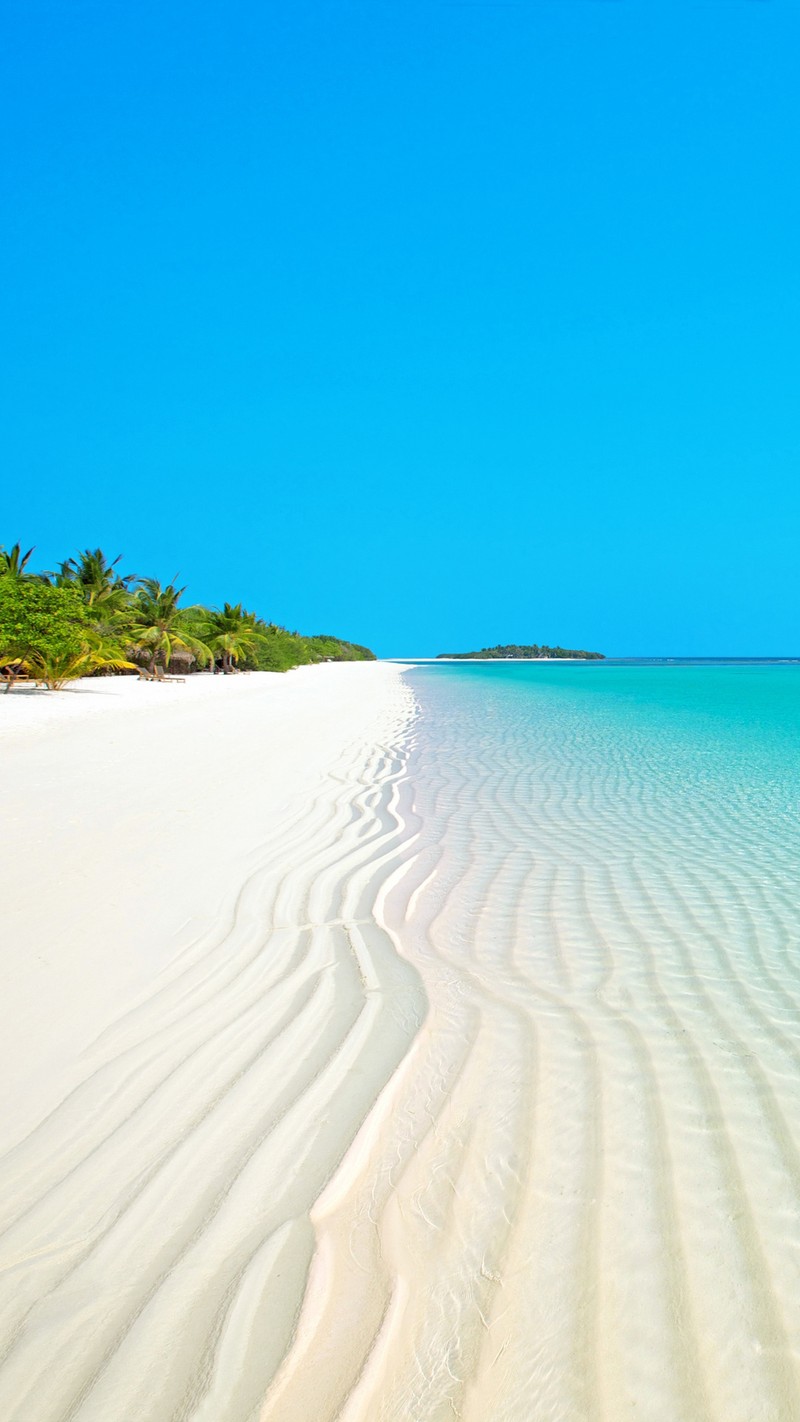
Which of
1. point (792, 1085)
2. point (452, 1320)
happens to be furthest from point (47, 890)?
point (792, 1085)

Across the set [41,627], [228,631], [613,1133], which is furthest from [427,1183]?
[228,631]

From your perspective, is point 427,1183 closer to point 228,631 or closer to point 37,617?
point 37,617

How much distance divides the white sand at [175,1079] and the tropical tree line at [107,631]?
16.7m

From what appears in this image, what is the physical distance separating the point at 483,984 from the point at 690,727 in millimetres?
14718

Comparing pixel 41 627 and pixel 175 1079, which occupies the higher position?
pixel 41 627

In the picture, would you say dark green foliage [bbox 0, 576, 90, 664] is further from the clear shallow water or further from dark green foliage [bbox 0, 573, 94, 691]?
the clear shallow water

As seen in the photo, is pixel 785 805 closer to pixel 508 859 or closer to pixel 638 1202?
pixel 508 859

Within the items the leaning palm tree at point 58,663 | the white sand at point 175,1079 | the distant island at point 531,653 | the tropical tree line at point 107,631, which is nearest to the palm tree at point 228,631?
the tropical tree line at point 107,631

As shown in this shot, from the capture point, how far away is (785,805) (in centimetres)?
809

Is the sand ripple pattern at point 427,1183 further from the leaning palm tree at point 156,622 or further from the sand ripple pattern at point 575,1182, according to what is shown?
the leaning palm tree at point 156,622

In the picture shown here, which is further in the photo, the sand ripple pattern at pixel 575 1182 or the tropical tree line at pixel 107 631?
the tropical tree line at pixel 107 631

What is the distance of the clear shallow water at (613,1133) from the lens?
5.34 ft

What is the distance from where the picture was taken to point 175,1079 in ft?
8.87

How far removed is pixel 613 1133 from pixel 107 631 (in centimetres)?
3261
